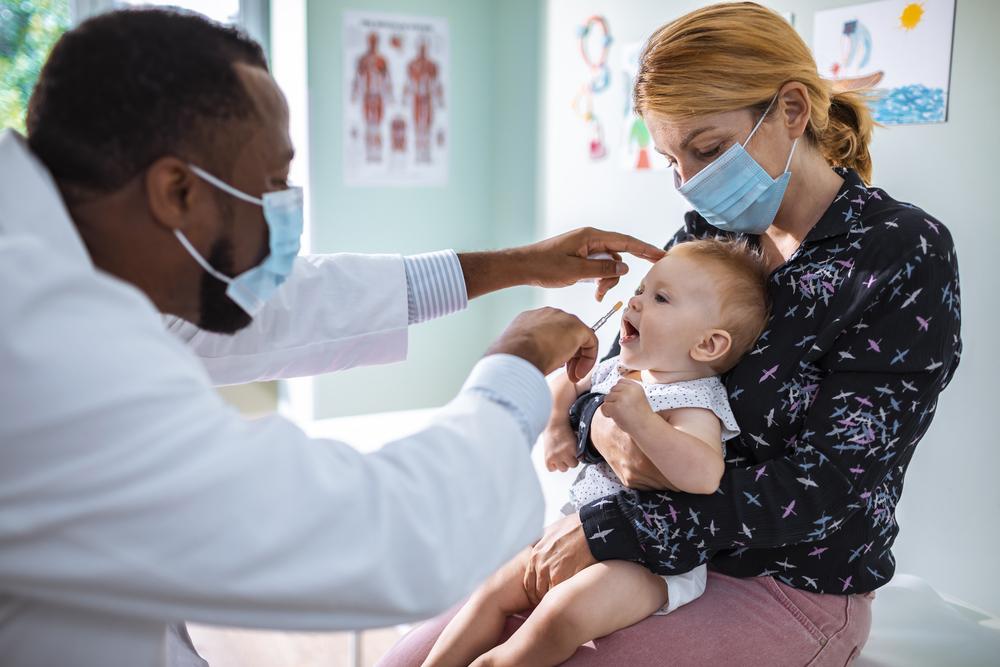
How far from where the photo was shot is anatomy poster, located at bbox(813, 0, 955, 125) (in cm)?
206

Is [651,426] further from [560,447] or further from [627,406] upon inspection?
[560,447]

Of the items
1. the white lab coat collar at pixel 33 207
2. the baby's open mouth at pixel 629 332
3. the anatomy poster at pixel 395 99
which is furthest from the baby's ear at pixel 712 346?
the anatomy poster at pixel 395 99

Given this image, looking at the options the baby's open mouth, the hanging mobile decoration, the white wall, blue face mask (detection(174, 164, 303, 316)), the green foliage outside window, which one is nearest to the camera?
blue face mask (detection(174, 164, 303, 316))

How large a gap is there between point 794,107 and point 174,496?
1170mm

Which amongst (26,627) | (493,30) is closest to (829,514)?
(26,627)

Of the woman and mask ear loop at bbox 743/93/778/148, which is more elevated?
mask ear loop at bbox 743/93/778/148

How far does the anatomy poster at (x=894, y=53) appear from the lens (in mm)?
2059

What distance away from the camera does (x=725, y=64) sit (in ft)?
4.44

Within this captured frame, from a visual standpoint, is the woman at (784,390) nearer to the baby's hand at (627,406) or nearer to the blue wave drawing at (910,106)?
the baby's hand at (627,406)

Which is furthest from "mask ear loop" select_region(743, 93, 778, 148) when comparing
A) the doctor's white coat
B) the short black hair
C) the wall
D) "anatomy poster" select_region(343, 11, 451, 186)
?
"anatomy poster" select_region(343, 11, 451, 186)

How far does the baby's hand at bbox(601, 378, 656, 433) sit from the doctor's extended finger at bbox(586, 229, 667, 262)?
14.5 inches

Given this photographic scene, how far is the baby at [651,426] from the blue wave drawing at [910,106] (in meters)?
0.94

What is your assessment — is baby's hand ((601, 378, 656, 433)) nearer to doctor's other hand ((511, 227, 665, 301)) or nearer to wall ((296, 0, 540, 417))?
doctor's other hand ((511, 227, 665, 301))

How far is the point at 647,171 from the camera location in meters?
3.12
